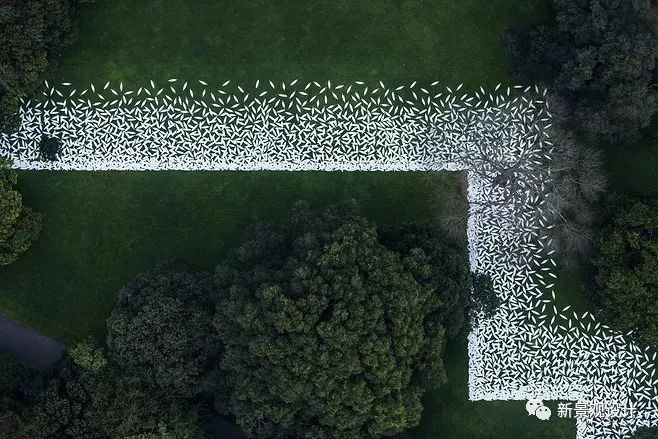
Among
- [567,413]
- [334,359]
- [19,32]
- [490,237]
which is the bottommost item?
[567,413]

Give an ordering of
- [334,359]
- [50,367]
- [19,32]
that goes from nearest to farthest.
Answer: [334,359] < [19,32] < [50,367]

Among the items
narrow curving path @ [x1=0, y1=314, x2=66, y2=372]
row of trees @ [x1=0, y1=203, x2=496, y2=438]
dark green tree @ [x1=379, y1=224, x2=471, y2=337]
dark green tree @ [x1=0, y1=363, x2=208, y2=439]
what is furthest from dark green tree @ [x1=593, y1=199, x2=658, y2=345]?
narrow curving path @ [x1=0, y1=314, x2=66, y2=372]

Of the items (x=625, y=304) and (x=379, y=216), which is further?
(x=379, y=216)

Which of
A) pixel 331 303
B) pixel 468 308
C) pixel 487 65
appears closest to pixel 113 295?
pixel 331 303

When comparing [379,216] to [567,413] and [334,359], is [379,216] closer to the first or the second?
[334,359]

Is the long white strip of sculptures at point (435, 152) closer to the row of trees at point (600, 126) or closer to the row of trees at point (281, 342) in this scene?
the row of trees at point (600, 126)

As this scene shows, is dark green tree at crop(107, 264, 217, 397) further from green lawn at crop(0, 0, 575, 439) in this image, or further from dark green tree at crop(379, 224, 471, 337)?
dark green tree at crop(379, 224, 471, 337)

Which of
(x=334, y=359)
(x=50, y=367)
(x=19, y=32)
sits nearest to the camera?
(x=334, y=359)
